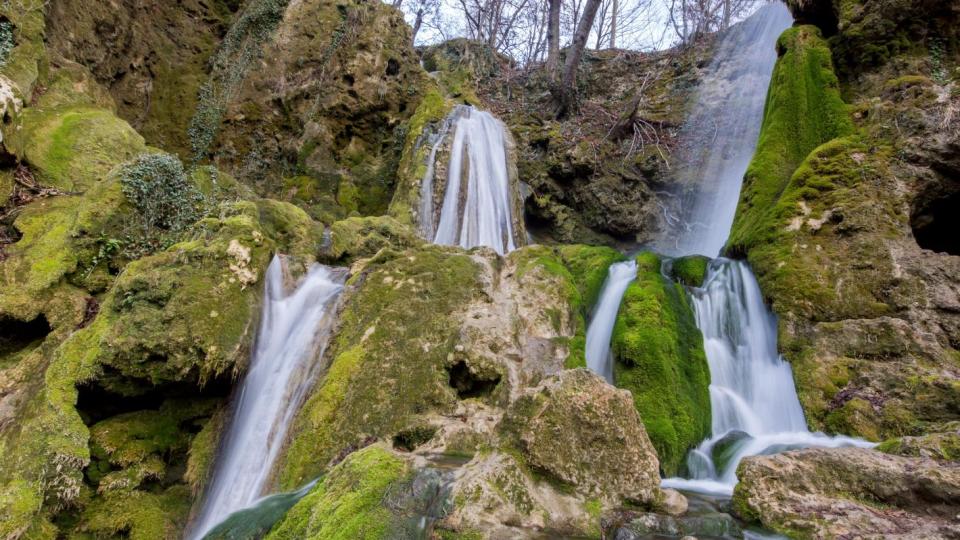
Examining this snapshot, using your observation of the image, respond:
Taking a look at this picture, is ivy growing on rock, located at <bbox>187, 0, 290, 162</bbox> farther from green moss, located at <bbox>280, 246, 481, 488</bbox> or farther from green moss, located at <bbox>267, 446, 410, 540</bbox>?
green moss, located at <bbox>267, 446, 410, 540</bbox>

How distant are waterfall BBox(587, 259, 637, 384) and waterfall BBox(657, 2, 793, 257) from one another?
18.7ft

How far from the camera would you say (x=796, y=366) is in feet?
19.2

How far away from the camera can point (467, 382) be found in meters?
5.04

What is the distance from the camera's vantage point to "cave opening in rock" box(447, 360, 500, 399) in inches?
196

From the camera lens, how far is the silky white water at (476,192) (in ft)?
34.9

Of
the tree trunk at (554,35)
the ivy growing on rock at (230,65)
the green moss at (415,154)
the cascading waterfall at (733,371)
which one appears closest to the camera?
the cascading waterfall at (733,371)

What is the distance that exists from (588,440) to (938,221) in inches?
313

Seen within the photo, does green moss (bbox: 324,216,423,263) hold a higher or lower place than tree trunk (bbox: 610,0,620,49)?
lower

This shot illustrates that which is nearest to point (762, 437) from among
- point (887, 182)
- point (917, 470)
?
point (917, 470)

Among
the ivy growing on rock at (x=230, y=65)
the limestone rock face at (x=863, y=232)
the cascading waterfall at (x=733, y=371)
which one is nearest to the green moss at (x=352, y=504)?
the cascading waterfall at (x=733, y=371)

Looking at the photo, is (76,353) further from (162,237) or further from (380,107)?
(380,107)

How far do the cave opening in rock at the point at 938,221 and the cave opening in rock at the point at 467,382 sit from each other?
21.7 feet

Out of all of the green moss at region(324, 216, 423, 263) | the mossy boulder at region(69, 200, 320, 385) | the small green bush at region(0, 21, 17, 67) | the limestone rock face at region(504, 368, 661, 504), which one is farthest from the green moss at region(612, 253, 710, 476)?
the small green bush at region(0, 21, 17, 67)

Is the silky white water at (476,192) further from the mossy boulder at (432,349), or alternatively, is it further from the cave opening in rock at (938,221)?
the cave opening in rock at (938,221)
